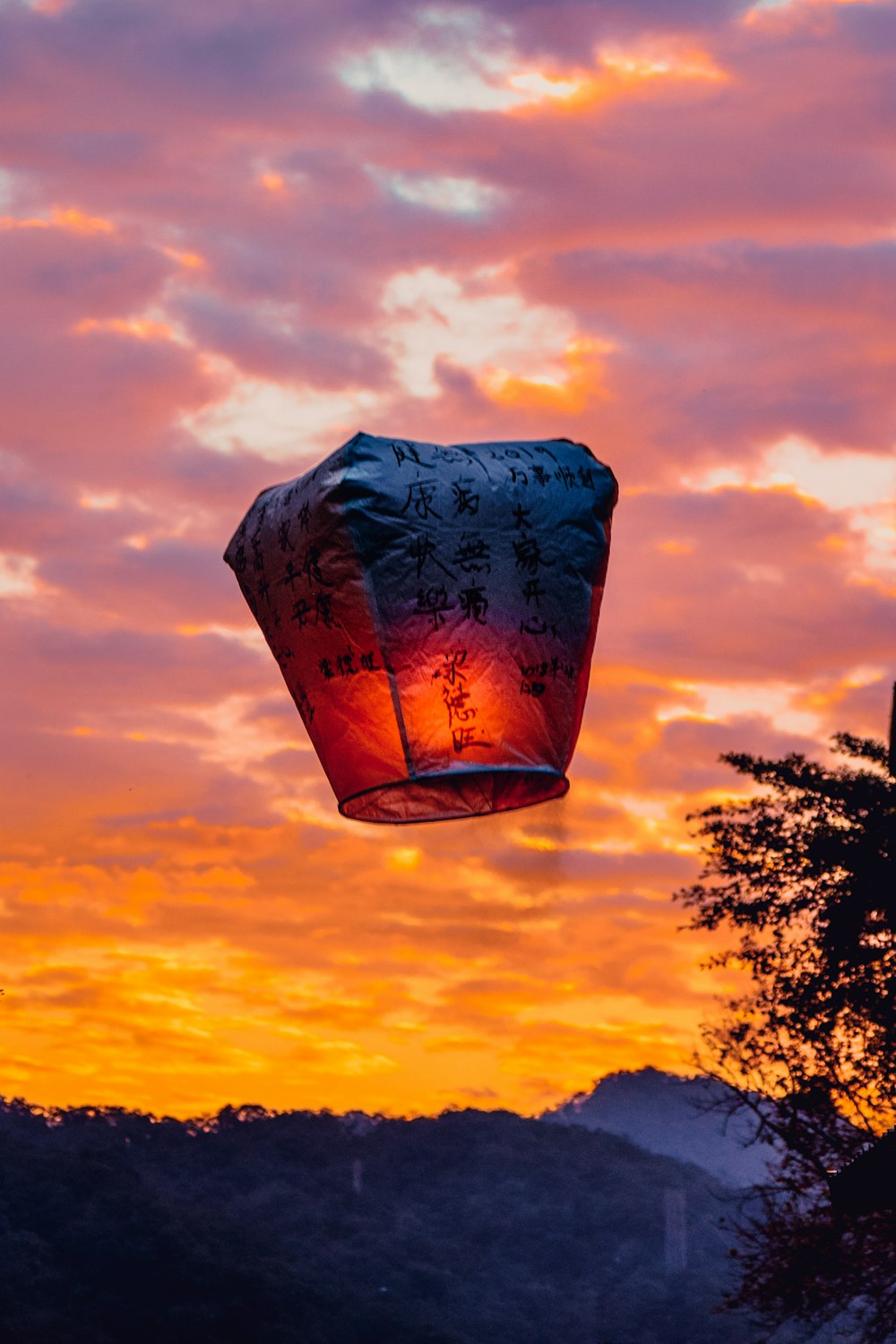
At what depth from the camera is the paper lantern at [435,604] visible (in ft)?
24.7

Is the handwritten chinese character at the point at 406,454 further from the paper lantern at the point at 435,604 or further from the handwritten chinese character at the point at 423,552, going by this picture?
the handwritten chinese character at the point at 423,552

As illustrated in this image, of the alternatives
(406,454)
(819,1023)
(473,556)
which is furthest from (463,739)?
(819,1023)

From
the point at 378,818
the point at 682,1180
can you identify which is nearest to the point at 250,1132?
the point at 682,1180

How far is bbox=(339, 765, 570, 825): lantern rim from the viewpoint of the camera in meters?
8.23

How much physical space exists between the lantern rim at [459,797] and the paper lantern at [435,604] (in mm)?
150

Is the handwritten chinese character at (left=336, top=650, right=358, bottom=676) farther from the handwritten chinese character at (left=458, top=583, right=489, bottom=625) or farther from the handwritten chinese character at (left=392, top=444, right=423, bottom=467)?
the handwritten chinese character at (left=392, top=444, right=423, bottom=467)

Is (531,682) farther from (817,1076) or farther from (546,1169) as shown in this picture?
(546,1169)

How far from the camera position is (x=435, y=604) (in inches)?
297

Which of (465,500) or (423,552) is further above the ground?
(465,500)

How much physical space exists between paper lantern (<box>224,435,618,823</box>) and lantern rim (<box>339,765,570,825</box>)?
15 cm

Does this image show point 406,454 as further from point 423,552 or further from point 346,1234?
point 346,1234

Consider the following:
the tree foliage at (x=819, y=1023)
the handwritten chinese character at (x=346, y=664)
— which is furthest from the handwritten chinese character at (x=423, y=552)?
the tree foliage at (x=819, y=1023)

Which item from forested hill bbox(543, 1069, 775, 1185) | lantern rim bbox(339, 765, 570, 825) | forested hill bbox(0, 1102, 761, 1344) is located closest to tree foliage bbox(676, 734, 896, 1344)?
lantern rim bbox(339, 765, 570, 825)

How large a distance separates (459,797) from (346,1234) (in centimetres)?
12310
